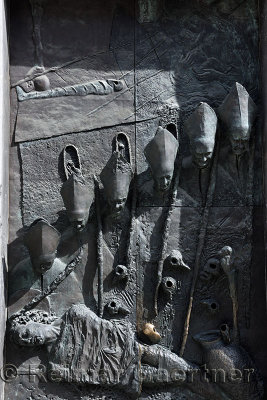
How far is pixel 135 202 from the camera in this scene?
6.59 metres

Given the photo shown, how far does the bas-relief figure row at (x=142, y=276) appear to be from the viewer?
633cm

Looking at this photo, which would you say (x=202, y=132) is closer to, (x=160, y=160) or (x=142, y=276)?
(x=160, y=160)

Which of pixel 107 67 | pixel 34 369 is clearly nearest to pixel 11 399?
pixel 34 369

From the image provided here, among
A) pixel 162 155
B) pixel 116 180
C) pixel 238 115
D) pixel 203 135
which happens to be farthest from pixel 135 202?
pixel 238 115

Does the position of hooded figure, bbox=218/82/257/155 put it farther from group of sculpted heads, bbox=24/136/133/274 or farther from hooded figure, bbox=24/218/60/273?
hooded figure, bbox=24/218/60/273

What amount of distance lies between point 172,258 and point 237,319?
577 mm

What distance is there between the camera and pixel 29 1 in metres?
6.87

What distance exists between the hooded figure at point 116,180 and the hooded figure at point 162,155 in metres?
0.17

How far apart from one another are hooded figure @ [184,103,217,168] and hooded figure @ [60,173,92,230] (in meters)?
0.77

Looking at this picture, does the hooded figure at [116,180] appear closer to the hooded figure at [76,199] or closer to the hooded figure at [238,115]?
the hooded figure at [76,199]

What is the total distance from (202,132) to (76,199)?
93 centimetres

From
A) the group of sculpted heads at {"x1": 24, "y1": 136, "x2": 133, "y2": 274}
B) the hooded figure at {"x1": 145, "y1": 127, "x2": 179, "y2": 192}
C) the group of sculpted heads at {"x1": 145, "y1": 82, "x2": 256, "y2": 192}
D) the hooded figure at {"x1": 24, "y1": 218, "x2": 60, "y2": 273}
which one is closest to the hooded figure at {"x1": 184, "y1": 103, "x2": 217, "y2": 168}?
the group of sculpted heads at {"x1": 145, "y1": 82, "x2": 256, "y2": 192}

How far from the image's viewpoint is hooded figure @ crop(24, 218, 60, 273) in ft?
20.5

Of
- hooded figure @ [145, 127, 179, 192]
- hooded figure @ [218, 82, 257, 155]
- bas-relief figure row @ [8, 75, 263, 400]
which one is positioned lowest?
bas-relief figure row @ [8, 75, 263, 400]
